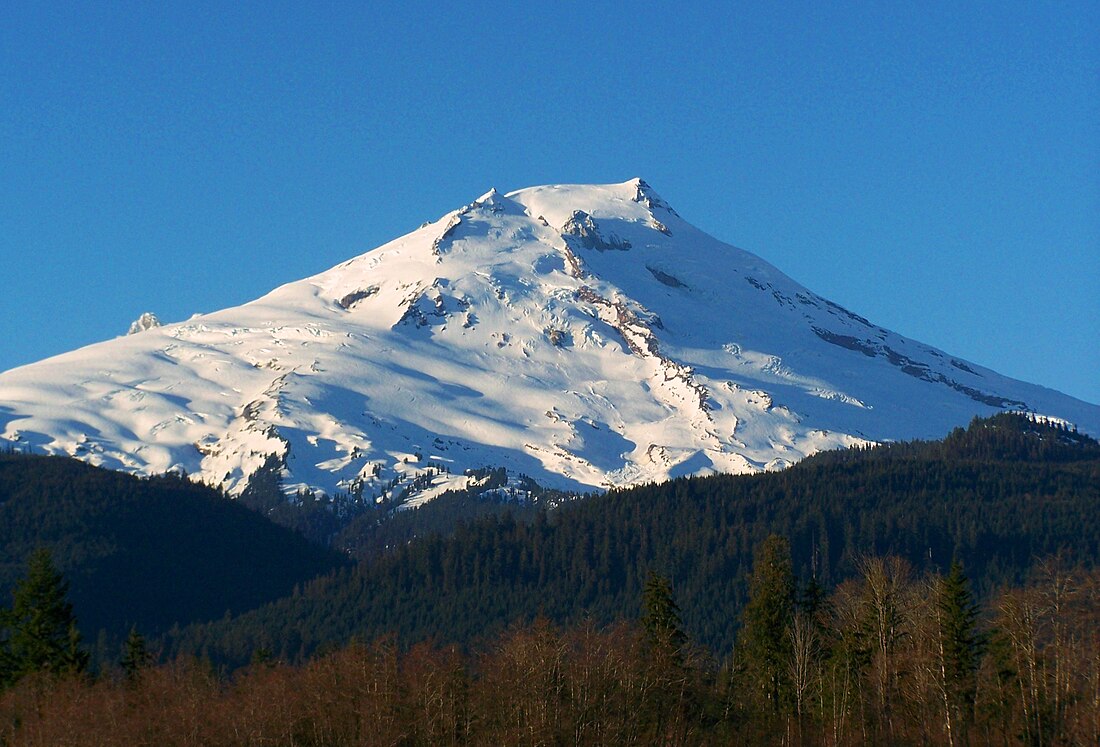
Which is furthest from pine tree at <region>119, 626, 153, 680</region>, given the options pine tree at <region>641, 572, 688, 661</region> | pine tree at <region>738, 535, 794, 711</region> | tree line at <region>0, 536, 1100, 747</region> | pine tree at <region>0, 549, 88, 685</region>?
pine tree at <region>738, 535, 794, 711</region>

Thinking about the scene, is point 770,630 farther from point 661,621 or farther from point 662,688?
point 662,688

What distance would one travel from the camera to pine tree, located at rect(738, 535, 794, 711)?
314ft

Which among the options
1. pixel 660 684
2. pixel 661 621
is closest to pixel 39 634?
pixel 660 684

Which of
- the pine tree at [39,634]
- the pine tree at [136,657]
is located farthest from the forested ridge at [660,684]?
the pine tree at [136,657]

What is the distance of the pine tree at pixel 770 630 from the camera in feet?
314

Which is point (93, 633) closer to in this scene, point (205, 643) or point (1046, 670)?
point (205, 643)

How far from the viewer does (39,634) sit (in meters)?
86.0

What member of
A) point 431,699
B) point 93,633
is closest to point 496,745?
point 431,699

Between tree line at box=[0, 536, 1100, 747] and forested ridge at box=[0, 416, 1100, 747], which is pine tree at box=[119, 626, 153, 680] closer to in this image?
tree line at box=[0, 536, 1100, 747]

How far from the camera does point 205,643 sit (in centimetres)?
18038

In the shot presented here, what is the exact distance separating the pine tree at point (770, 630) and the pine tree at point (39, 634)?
1529 inches

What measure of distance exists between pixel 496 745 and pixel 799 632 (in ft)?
70.4

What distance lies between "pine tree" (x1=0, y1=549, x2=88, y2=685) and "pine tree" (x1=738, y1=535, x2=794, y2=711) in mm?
38839

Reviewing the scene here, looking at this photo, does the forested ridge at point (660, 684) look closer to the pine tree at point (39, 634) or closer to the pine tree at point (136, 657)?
the pine tree at point (39, 634)
